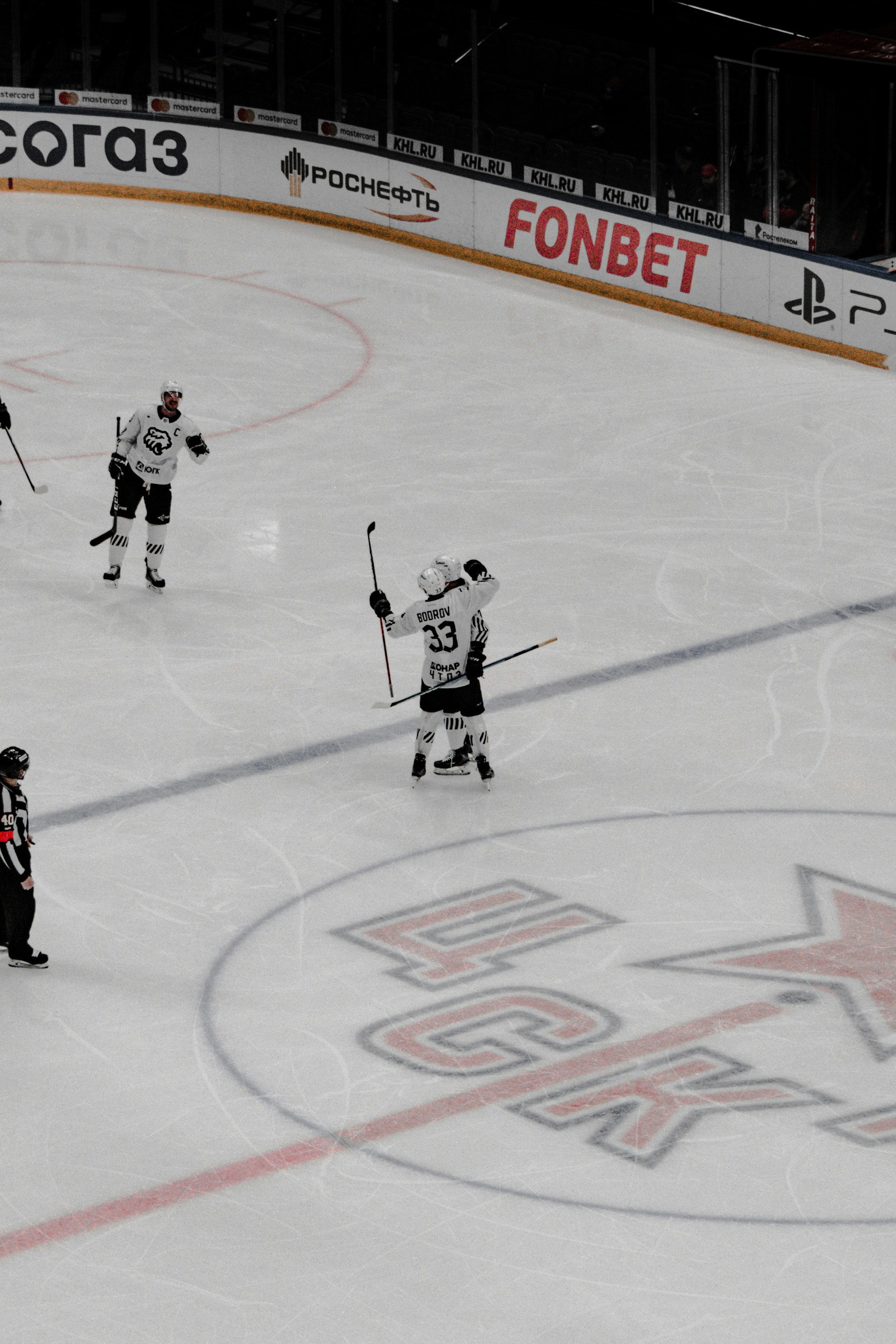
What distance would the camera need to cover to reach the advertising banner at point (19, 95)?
21.7 m

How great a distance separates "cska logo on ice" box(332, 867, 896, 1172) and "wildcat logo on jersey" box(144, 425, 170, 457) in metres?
4.59

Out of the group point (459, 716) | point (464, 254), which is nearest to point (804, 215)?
point (464, 254)

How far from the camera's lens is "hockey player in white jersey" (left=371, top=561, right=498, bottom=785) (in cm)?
928

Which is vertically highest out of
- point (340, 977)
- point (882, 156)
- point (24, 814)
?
point (882, 156)

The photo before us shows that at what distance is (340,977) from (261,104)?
1572 centimetres

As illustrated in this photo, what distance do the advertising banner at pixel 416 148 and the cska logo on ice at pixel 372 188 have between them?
0.21m

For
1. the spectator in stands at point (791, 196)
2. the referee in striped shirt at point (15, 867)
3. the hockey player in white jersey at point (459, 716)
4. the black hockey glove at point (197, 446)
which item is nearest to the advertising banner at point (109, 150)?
the spectator in stands at point (791, 196)

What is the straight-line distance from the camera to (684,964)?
7.78 metres

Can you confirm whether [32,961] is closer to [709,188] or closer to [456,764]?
[456,764]

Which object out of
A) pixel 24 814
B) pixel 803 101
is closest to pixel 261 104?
pixel 803 101

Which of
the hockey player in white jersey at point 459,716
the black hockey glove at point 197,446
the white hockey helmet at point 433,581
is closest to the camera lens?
the white hockey helmet at point 433,581

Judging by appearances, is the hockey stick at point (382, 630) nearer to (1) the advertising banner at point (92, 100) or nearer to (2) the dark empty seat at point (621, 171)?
(2) the dark empty seat at point (621, 171)

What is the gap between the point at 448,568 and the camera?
928cm

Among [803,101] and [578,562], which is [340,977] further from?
[803,101]
